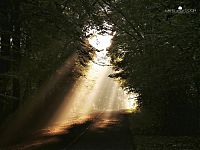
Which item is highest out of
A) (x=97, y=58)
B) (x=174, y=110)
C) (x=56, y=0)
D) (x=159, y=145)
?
(x=97, y=58)

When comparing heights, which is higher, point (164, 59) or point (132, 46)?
point (132, 46)

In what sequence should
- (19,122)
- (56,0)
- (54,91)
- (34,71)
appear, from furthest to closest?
(54,91), (19,122), (34,71), (56,0)

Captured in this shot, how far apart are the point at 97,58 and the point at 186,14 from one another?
31.3m

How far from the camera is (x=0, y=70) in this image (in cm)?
1568

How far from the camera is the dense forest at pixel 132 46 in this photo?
45.7 feet

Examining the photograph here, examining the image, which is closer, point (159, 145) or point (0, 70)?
point (0, 70)

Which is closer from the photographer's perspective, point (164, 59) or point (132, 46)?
point (164, 59)

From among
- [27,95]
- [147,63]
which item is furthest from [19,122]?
[147,63]

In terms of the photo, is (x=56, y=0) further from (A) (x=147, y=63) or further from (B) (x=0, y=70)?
(A) (x=147, y=63)

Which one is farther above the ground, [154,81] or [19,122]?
[154,81]

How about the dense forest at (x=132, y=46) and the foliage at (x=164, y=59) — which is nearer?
the foliage at (x=164, y=59)

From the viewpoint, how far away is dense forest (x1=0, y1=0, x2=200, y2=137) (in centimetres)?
1394

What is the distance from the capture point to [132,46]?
23531mm

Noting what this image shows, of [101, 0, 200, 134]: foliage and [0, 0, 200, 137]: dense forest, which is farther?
[0, 0, 200, 137]: dense forest
